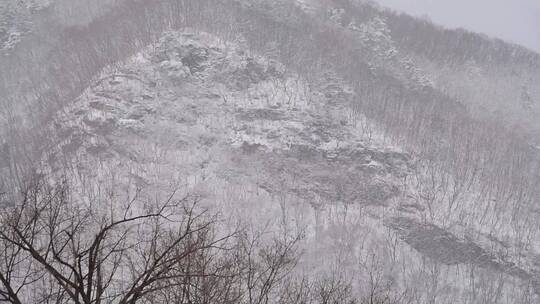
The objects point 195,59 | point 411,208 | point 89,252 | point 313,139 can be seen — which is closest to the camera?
point 89,252

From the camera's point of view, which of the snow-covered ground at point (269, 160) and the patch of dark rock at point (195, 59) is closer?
the snow-covered ground at point (269, 160)

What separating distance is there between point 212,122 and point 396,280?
91.1 ft

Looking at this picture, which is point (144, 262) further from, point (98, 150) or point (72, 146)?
point (72, 146)

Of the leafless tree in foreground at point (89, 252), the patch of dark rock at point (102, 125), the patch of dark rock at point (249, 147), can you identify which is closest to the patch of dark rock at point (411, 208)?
the patch of dark rock at point (249, 147)

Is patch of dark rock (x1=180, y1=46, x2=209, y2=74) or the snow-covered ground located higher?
patch of dark rock (x1=180, y1=46, x2=209, y2=74)

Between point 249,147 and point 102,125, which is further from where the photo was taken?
point 249,147

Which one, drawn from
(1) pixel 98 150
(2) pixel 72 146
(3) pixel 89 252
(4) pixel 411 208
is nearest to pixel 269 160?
(4) pixel 411 208

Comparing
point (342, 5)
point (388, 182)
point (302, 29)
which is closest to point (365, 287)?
point (388, 182)

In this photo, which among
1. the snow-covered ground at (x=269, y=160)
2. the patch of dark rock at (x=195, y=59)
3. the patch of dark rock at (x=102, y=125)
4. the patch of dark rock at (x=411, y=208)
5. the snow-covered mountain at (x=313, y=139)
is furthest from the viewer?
the patch of dark rock at (x=195, y=59)

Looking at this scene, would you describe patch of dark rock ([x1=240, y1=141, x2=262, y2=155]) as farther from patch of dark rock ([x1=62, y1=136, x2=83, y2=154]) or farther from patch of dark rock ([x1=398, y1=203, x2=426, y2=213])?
patch of dark rock ([x1=62, y1=136, x2=83, y2=154])

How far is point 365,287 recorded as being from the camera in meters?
38.9

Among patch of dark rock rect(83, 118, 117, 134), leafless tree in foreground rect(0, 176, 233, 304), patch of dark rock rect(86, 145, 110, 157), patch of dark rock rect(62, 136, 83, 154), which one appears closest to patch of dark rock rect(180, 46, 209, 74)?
patch of dark rock rect(83, 118, 117, 134)

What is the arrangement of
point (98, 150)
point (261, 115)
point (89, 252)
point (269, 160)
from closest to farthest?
point (89, 252)
point (98, 150)
point (269, 160)
point (261, 115)

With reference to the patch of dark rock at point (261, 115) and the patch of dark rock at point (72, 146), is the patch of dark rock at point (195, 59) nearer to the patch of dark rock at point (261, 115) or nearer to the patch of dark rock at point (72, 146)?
the patch of dark rock at point (261, 115)
